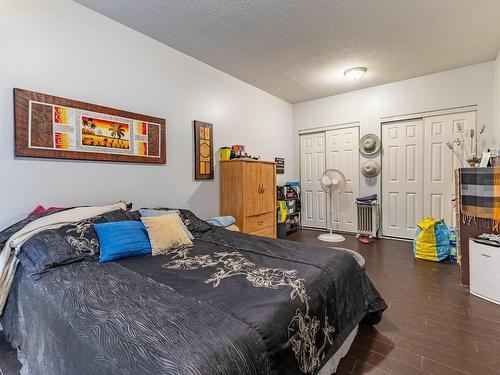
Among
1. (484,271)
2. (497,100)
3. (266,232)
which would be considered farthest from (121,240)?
(497,100)

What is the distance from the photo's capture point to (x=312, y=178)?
5316mm

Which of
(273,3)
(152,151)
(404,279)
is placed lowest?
(404,279)

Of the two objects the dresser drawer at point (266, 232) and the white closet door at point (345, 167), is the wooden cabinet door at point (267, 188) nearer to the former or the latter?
the dresser drawer at point (266, 232)

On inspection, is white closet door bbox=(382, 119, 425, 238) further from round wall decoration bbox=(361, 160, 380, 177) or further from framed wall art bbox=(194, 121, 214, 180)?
framed wall art bbox=(194, 121, 214, 180)

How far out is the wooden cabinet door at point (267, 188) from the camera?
371cm

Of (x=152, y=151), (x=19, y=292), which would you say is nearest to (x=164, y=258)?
(x=19, y=292)

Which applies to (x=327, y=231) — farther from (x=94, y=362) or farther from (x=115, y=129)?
(x=94, y=362)

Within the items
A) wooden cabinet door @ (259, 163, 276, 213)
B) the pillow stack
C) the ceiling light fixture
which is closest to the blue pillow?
the pillow stack

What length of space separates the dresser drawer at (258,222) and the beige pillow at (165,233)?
4.30ft

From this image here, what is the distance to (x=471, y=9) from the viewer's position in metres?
2.39

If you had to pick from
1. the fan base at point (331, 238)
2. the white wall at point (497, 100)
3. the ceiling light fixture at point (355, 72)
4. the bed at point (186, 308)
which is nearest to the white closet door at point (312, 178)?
the fan base at point (331, 238)

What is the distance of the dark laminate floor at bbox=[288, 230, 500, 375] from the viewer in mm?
1529

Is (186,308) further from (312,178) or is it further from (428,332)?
(312,178)

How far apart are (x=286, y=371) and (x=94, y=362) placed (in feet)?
2.31
